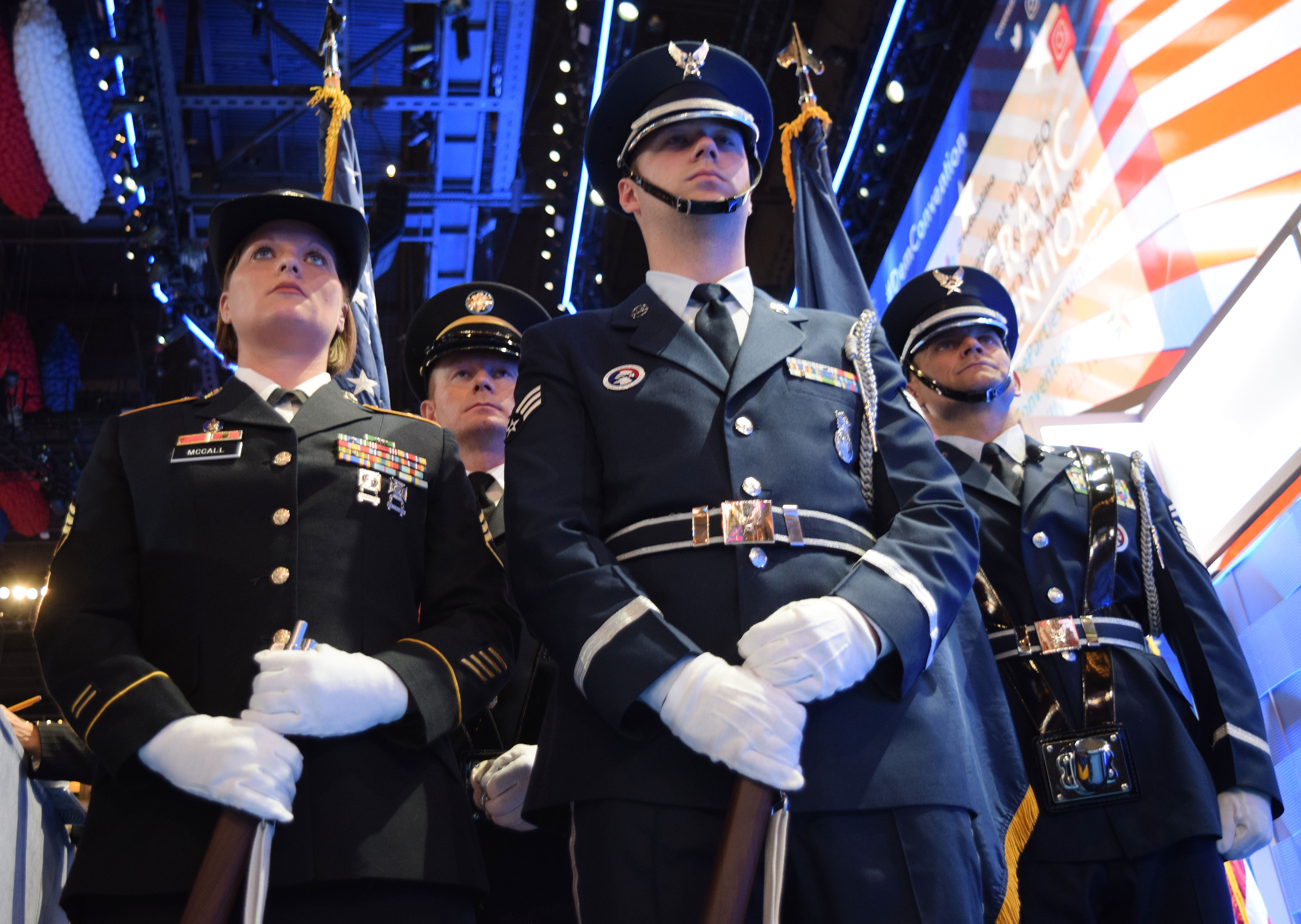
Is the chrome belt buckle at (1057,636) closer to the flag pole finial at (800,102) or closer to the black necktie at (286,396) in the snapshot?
the black necktie at (286,396)

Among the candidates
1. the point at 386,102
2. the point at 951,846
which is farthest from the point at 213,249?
the point at 386,102

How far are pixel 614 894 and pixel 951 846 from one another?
45 centimetres

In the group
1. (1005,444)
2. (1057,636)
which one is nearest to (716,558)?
(1057,636)

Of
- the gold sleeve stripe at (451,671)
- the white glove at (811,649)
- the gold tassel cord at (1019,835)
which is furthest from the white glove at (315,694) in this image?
the gold tassel cord at (1019,835)

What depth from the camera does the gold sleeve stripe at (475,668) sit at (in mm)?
1726

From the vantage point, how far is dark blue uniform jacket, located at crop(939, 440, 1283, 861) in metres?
2.04

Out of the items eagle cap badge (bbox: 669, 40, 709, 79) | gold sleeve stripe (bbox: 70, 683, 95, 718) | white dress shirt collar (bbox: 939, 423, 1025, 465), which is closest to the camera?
gold sleeve stripe (bbox: 70, 683, 95, 718)

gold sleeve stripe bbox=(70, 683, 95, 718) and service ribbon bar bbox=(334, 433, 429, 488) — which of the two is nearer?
gold sleeve stripe bbox=(70, 683, 95, 718)

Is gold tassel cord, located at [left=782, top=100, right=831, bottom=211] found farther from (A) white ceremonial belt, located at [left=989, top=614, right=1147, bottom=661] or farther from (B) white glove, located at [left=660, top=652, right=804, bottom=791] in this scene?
(B) white glove, located at [left=660, top=652, right=804, bottom=791]

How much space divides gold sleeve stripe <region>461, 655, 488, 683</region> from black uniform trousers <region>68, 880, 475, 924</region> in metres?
0.32

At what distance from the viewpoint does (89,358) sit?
1162cm

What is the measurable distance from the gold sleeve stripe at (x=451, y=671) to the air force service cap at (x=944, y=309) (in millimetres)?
1624

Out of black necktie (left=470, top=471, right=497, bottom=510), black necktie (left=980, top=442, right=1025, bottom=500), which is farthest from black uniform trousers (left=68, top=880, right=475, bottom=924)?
black necktie (left=980, top=442, right=1025, bottom=500)

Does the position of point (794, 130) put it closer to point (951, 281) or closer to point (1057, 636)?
point (951, 281)
